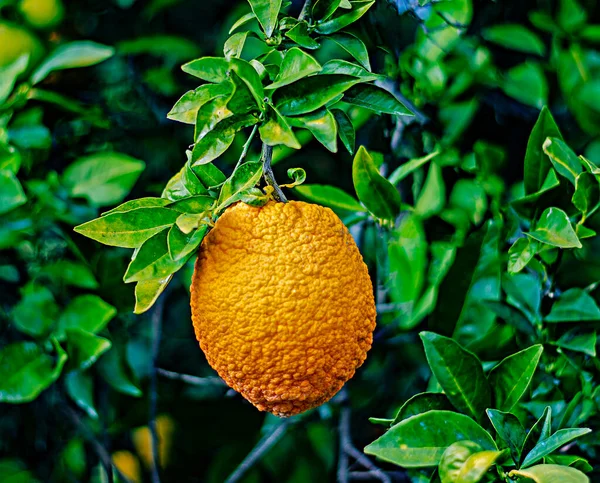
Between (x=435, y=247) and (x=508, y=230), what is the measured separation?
12 centimetres

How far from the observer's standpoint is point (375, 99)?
725 mm

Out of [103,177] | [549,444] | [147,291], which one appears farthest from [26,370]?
[549,444]

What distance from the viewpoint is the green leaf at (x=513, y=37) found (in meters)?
1.33

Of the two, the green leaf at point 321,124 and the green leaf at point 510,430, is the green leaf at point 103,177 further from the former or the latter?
the green leaf at point 510,430

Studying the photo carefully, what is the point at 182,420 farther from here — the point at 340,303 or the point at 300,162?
the point at 340,303

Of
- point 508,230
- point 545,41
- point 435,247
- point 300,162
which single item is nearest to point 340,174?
point 300,162

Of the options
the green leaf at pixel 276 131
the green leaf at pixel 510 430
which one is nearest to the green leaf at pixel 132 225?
the green leaf at pixel 276 131

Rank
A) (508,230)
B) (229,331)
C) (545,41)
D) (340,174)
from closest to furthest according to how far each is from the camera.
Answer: (229,331), (508,230), (340,174), (545,41)

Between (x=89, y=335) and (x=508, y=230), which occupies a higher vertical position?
(x=508, y=230)

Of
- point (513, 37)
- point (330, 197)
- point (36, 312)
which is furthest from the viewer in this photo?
point (513, 37)

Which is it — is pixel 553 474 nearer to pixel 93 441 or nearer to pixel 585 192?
pixel 585 192

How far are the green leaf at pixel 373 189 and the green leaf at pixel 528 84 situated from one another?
1.62ft

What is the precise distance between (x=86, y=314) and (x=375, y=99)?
68 cm

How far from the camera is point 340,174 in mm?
1280
